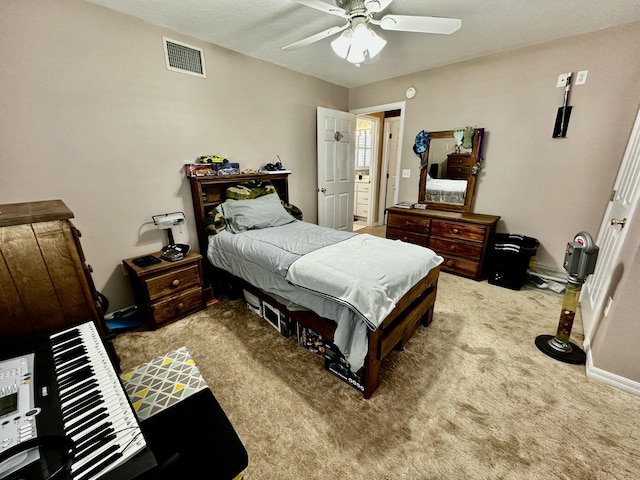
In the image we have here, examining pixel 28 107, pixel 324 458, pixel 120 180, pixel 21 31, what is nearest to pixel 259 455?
pixel 324 458

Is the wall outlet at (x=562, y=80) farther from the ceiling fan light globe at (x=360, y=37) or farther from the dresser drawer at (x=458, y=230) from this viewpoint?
the ceiling fan light globe at (x=360, y=37)

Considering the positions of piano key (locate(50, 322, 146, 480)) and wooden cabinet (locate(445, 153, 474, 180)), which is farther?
wooden cabinet (locate(445, 153, 474, 180))

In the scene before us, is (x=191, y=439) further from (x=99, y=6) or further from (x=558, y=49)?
(x=558, y=49)

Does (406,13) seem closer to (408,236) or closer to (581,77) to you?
(581,77)

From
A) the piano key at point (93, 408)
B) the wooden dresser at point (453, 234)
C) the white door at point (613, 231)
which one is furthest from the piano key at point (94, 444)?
the wooden dresser at point (453, 234)

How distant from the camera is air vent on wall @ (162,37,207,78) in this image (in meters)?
2.39

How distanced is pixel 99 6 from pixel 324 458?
134 inches

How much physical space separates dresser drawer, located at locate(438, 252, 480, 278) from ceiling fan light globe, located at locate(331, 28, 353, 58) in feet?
8.22

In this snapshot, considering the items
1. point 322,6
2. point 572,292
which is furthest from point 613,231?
point 322,6

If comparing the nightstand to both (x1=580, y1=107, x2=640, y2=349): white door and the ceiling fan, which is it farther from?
(x1=580, y1=107, x2=640, y2=349): white door

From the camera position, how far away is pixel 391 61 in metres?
3.11

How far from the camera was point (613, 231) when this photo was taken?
7.01ft

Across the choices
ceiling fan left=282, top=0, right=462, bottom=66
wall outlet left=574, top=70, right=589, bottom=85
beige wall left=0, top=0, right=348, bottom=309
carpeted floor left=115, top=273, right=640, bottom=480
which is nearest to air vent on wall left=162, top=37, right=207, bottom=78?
beige wall left=0, top=0, right=348, bottom=309

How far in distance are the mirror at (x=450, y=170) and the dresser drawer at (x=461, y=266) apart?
691 mm
